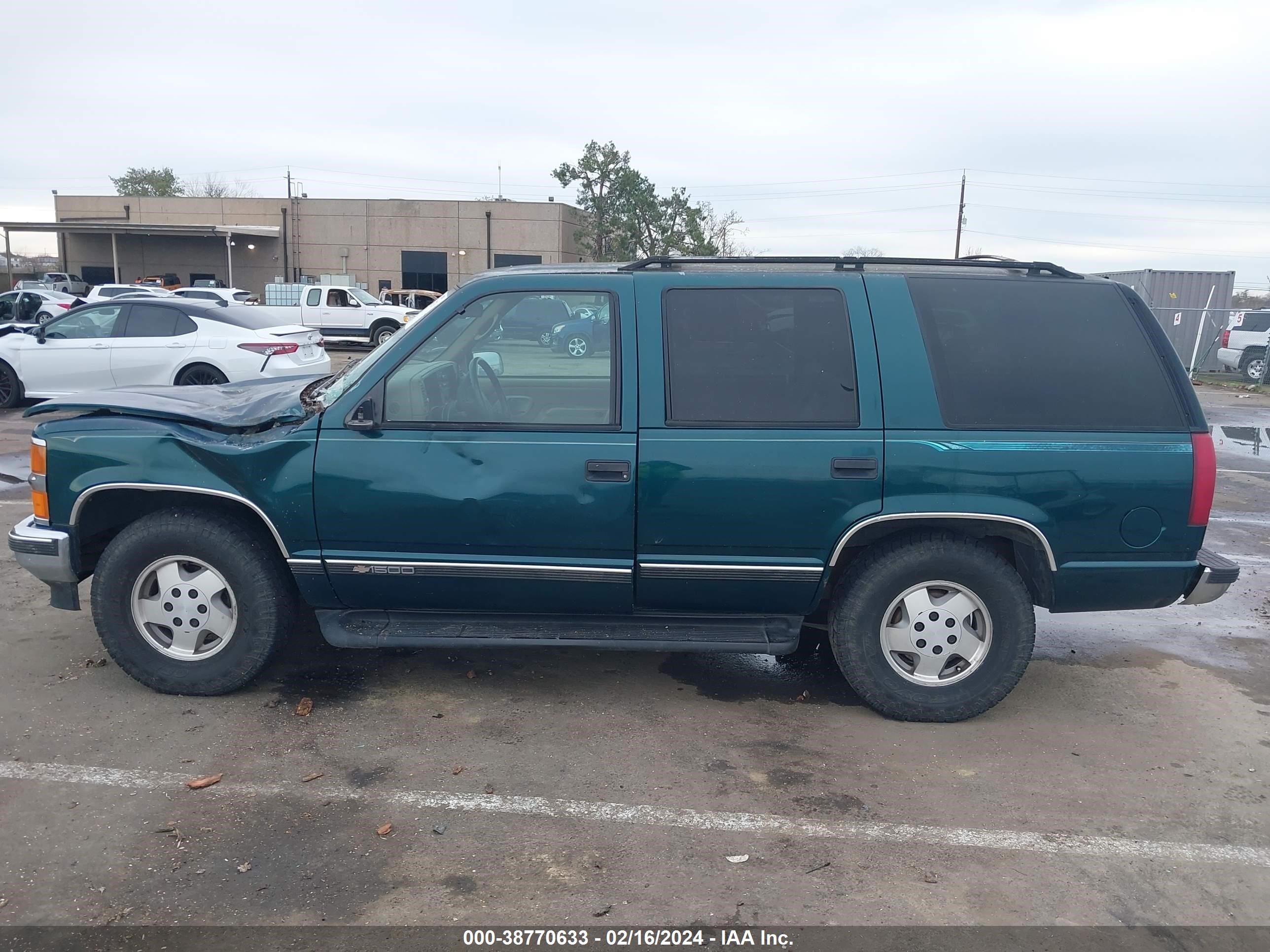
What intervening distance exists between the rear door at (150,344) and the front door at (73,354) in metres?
0.17

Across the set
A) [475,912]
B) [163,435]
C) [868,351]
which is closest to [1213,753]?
[868,351]

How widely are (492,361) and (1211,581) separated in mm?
3274

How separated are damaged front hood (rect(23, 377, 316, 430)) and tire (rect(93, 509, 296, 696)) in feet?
1.39

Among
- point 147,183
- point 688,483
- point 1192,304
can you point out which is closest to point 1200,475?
point 688,483

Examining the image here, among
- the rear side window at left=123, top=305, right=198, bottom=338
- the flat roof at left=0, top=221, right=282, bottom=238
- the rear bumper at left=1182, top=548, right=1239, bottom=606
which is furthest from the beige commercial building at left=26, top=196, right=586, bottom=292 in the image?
the rear bumper at left=1182, top=548, right=1239, bottom=606

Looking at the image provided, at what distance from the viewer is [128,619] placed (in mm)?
4316

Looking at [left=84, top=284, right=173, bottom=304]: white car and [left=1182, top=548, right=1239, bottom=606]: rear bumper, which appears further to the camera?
[left=84, top=284, right=173, bottom=304]: white car

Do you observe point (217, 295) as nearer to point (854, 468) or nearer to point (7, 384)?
point (7, 384)

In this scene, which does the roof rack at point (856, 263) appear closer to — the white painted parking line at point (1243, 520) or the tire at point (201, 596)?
the tire at point (201, 596)

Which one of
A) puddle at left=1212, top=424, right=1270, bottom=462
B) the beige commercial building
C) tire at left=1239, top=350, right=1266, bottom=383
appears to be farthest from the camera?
the beige commercial building

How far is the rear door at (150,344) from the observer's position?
12.0 m

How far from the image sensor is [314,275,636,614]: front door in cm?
409

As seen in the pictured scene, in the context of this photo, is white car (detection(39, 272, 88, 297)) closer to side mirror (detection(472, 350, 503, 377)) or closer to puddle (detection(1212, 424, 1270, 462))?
puddle (detection(1212, 424, 1270, 462))

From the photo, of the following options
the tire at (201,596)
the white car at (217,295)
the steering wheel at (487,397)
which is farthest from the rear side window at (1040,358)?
the white car at (217,295)
